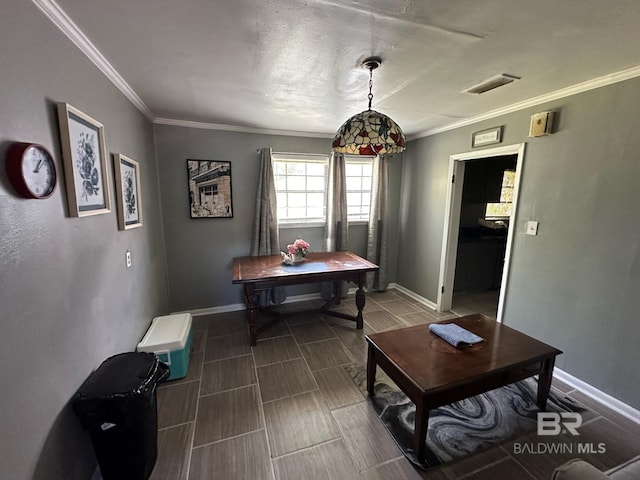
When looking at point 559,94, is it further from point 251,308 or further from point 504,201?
point 251,308

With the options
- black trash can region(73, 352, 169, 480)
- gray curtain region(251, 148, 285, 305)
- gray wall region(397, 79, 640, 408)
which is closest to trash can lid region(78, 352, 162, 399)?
black trash can region(73, 352, 169, 480)

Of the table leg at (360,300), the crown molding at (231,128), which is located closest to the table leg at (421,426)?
the table leg at (360,300)

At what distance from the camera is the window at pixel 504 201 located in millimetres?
4344

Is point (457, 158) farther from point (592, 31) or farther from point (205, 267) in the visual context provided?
point (205, 267)

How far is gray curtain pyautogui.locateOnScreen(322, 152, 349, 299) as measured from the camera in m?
3.68

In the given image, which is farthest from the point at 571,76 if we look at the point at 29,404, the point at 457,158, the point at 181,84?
the point at 29,404

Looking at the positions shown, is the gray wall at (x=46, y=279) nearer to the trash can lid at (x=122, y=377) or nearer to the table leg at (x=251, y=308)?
the trash can lid at (x=122, y=377)

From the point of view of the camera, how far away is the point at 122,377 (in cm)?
137

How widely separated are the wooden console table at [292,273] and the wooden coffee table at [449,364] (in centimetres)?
101

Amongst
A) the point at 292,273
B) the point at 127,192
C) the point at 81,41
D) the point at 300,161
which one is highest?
the point at 81,41

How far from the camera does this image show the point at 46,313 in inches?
43.4

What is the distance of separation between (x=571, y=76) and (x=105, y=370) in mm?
3546

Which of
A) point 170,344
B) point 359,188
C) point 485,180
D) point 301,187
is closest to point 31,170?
point 170,344

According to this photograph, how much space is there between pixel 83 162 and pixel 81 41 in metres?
0.65
